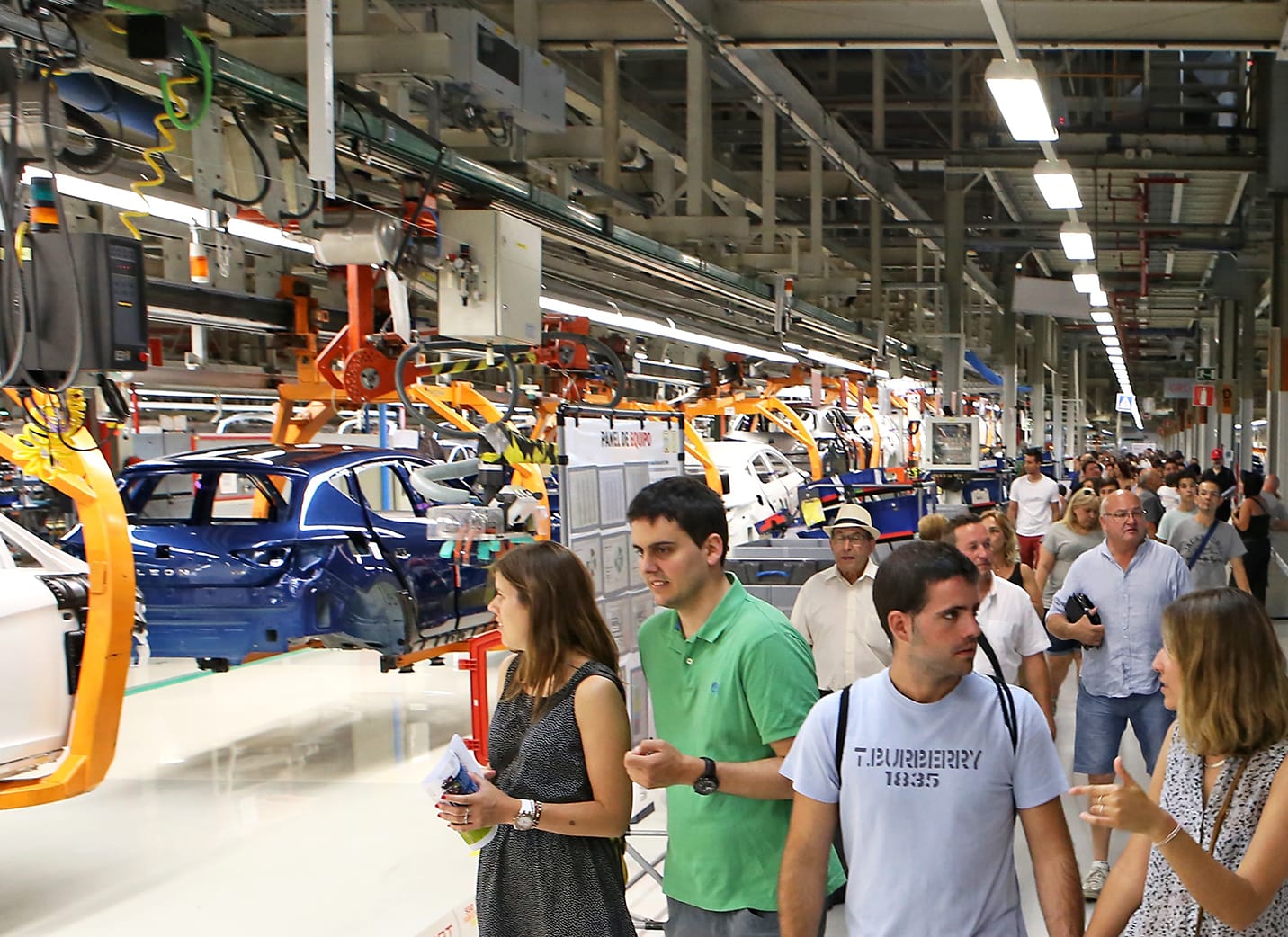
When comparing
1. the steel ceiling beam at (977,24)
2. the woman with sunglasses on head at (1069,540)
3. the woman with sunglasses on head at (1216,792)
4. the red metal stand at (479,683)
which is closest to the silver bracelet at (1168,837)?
the woman with sunglasses on head at (1216,792)

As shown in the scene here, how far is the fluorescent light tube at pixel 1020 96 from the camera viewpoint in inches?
262

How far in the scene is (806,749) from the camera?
2.66 metres

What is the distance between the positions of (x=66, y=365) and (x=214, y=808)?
347 centimetres

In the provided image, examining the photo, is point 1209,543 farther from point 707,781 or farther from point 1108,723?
point 707,781

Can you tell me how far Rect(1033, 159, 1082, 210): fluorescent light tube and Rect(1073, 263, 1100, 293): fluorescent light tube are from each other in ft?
15.4

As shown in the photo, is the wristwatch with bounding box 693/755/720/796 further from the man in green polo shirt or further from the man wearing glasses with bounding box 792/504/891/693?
the man wearing glasses with bounding box 792/504/891/693

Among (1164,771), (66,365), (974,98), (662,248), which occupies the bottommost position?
(1164,771)

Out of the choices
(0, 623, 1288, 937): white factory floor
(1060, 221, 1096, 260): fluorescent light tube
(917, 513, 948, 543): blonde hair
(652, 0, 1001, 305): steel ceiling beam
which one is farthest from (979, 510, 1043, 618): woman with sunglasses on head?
(1060, 221, 1096, 260): fluorescent light tube

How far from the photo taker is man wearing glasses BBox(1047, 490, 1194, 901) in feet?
18.4

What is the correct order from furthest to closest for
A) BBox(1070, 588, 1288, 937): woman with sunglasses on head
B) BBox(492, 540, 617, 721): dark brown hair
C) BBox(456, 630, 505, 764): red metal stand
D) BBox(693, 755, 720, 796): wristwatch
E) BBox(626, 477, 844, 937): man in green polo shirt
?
1. BBox(456, 630, 505, 764): red metal stand
2. BBox(492, 540, 617, 721): dark brown hair
3. BBox(626, 477, 844, 937): man in green polo shirt
4. BBox(693, 755, 720, 796): wristwatch
5. BBox(1070, 588, 1288, 937): woman with sunglasses on head

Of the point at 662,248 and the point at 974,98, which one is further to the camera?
the point at 974,98

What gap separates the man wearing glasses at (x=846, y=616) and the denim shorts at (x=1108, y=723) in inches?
37.5

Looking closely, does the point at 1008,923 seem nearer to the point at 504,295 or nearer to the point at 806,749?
the point at 806,749

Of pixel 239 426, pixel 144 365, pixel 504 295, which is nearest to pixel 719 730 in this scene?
pixel 144 365
